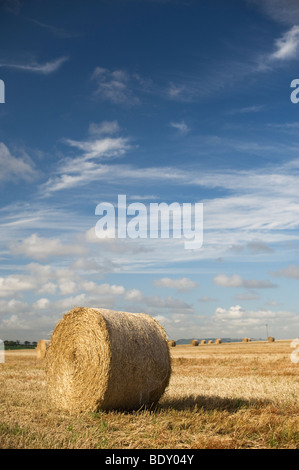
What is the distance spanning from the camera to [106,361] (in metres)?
9.63

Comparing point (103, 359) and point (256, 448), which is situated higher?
point (103, 359)

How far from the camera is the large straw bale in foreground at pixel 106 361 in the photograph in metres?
9.69

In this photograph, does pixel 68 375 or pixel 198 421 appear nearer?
pixel 198 421

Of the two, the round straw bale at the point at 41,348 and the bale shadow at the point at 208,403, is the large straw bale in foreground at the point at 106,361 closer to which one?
the bale shadow at the point at 208,403

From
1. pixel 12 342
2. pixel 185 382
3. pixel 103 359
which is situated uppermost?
pixel 103 359

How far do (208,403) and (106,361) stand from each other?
2596 mm

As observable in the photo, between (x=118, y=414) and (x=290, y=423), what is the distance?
331cm

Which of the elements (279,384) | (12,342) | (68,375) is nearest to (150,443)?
(68,375)

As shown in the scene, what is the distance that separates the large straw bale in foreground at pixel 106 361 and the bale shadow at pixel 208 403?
476 mm

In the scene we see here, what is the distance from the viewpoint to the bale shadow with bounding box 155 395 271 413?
9.93m

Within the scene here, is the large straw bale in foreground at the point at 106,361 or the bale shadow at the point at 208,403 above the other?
the large straw bale in foreground at the point at 106,361

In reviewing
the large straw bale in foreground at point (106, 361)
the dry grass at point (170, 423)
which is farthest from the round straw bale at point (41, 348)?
the large straw bale in foreground at point (106, 361)
